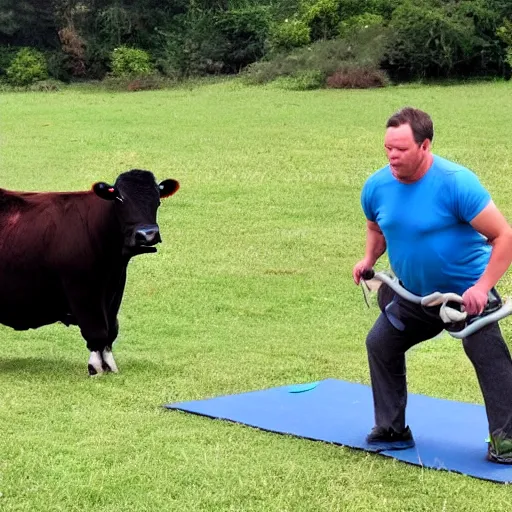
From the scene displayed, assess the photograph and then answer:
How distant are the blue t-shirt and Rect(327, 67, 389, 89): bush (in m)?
31.0

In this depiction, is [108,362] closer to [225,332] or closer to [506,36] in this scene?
[225,332]

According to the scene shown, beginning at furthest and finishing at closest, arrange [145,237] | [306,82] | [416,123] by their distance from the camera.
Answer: [306,82]
[145,237]
[416,123]

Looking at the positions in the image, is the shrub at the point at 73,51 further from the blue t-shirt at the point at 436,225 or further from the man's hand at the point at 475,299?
the man's hand at the point at 475,299

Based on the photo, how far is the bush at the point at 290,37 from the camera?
4488cm

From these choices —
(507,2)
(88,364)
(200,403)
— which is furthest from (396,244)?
(507,2)

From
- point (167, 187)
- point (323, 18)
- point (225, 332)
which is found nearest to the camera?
point (167, 187)

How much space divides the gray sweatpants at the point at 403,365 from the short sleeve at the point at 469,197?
707 millimetres

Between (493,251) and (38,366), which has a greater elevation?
(493,251)

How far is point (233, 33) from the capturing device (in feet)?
171

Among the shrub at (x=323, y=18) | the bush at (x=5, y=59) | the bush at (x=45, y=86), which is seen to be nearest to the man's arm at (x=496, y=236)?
the shrub at (x=323, y=18)

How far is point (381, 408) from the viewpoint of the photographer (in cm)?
690

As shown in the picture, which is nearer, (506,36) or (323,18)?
(506,36)

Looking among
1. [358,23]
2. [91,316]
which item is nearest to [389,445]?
[91,316]

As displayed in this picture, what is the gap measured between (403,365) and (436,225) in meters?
1.10
